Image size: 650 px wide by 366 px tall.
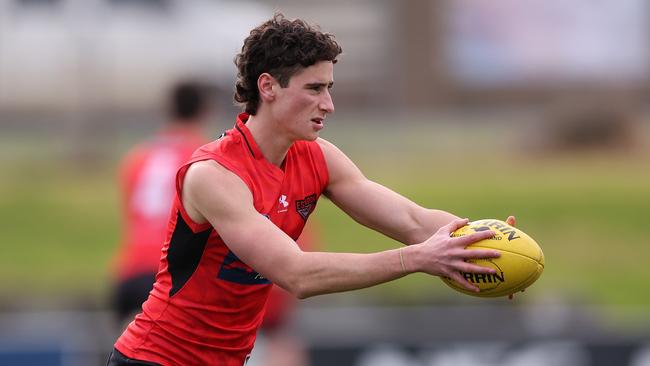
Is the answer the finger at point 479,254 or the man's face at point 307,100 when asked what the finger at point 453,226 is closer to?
the finger at point 479,254

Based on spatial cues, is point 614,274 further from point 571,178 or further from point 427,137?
point 427,137

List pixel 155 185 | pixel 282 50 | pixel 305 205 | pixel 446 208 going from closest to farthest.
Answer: pixel 282 50 → pixel 305 205 → pixel 155 185 → pixel 446 208

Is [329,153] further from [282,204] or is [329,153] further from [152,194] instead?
[152,194]

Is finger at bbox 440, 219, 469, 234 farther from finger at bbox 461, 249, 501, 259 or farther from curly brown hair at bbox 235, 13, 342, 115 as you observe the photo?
curly brown hair at bbox 235, 13, 342, 115

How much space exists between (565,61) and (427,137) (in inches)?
131

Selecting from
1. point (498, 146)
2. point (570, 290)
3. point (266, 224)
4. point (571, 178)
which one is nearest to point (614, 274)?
point (570, 290)

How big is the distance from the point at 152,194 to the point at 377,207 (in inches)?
149

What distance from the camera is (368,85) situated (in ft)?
102

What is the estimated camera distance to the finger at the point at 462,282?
566 cm

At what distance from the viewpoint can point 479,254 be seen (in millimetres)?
5641

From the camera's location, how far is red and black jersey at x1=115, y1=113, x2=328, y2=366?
6188 mm

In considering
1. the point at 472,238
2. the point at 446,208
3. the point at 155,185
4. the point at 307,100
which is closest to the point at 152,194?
the point at 155,185

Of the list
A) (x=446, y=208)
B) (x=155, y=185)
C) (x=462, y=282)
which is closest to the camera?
(x=462, y=282)

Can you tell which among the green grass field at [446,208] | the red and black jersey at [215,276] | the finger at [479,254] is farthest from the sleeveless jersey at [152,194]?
the green grass field at [446,208]
